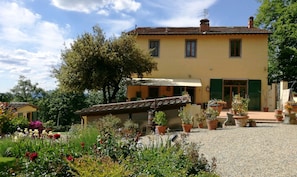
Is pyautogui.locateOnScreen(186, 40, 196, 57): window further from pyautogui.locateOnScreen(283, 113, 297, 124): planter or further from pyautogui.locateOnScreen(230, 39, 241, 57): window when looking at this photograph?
pyautogui.locateOnScreen(283, 113, 297, 124): planter

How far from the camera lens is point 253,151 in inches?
473

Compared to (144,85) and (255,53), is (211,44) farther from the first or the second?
(144,85)

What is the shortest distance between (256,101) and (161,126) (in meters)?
16.1

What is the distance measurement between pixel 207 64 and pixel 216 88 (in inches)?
106

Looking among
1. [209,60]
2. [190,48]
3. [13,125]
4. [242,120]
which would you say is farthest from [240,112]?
[190,48]

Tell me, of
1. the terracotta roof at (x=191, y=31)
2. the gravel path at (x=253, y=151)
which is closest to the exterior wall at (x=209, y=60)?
the terracotta roof at (x=191, y=31)

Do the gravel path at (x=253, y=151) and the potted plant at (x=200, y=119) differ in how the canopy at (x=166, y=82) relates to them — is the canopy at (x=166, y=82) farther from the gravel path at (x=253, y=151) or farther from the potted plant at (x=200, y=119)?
the gravel path at (x=253, y=151)

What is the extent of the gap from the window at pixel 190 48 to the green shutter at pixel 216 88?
3.48m

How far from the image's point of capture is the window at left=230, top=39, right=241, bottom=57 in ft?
106

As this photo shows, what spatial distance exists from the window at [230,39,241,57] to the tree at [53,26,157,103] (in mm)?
9210

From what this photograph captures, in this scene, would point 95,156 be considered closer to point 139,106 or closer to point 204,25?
point 139,106

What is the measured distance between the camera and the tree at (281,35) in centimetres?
3762

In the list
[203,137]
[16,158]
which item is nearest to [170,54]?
[203,137]

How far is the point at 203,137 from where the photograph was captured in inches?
612
